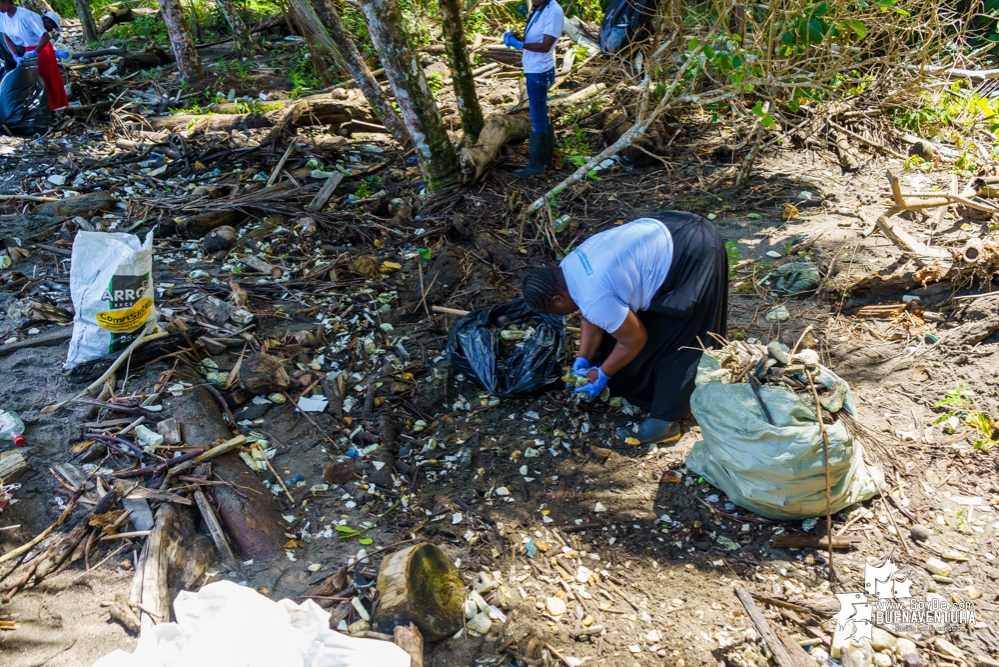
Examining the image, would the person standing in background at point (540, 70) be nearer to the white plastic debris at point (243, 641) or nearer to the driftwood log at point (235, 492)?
the driftwood log at point (235, 492)

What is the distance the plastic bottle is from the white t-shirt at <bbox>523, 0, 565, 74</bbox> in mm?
4594

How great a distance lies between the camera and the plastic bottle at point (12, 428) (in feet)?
9.21

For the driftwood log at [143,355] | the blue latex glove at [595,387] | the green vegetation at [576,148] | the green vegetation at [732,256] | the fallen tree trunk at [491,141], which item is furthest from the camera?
the green vegetation at [576,148]

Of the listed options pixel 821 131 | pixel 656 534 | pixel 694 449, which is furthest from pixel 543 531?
pixel 821 131

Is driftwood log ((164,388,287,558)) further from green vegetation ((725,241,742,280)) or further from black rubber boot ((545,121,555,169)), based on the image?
black rubber boot ((545,121,555,169))

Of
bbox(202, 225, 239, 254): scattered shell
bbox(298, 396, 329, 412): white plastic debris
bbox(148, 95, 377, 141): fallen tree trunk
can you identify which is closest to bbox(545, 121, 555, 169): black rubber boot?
bbox(148, 95, 377, 141): fallen tree trunk

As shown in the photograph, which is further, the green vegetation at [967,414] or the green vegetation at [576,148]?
the green vegetation at [576,148]

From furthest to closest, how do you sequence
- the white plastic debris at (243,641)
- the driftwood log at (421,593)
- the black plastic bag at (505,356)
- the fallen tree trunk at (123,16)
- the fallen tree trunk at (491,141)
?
the fallen tree trunk at (123,16) → the fallen tree trunk at (491,141) → the black plastic bag at (505,356) → the driftwood log at (421,593) → the white plastic debris at (243,641)

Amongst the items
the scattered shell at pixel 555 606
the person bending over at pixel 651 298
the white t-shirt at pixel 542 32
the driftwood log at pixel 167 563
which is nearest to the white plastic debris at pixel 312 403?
the driftwood log at pixel 167 563

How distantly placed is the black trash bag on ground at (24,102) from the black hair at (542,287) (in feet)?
21.2

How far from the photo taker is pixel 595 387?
3422 mm

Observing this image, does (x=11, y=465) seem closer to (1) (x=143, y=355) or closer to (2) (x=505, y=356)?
(1) (x=143, y=355)

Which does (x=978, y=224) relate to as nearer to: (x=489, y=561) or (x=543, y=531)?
(x=543, y=531)

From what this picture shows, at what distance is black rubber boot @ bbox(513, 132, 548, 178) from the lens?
5.68 meters
